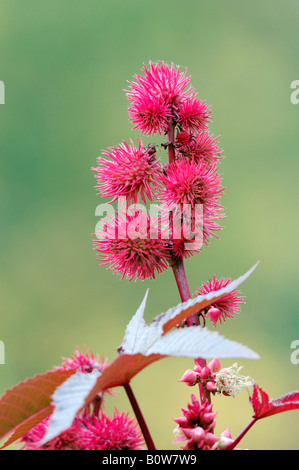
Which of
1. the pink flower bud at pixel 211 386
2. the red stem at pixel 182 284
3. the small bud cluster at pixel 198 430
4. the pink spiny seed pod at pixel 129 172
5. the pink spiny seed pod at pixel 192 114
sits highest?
the pink spiny seed pod at pixel 192 114

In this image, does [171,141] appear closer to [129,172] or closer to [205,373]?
[129,172]

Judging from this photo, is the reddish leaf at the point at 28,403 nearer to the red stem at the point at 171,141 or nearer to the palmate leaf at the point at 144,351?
the palmate leaf at the point at 144,351

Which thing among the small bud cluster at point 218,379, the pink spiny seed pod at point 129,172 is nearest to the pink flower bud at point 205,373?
the small bud cluster at point 218,379

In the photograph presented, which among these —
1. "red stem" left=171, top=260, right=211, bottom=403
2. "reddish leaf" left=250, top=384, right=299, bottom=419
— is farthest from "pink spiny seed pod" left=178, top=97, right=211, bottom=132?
"reddish leaf" left=250, top=384, right=299, bottom=419

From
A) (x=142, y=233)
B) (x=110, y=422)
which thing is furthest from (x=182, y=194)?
(x=110, y=422)

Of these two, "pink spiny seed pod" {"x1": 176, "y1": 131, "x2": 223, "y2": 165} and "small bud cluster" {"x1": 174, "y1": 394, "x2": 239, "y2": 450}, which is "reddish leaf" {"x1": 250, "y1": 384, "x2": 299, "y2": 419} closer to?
"small bud cluster" {"x1": 174, "y1": 394, "x2": 239, "y2": 450}

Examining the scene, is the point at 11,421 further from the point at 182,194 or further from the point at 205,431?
the point at 182,194
